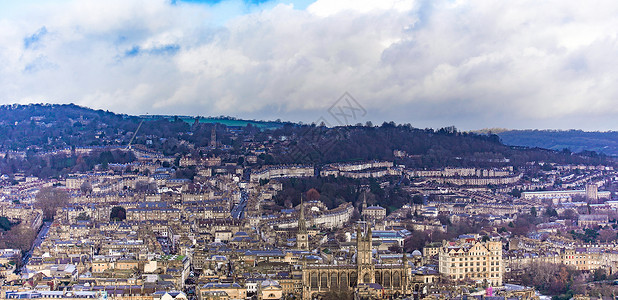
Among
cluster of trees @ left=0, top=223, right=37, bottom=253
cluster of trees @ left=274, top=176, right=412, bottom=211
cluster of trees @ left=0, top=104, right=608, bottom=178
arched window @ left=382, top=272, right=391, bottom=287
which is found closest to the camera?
arched window @ left=382, top=272, right=391, bottom=287

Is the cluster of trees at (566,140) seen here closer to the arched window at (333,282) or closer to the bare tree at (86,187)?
the bare tree at (86,187)

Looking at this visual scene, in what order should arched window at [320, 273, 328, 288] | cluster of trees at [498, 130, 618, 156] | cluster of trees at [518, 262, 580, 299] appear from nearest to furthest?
arched window at [320, 273, 328, 288] → cluster of trees at [518, 262, 580, 299] → cluster of trees at [498, 130, 618, 156]

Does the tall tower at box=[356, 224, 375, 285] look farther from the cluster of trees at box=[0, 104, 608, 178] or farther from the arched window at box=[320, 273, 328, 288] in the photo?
the cluster of trees at box=[0, 104, 608, 178]

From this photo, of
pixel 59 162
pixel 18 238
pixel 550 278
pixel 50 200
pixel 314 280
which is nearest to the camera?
pixel 314 280

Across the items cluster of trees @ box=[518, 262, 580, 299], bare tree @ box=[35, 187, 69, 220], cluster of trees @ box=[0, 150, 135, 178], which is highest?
cluster of trees @ box=[0, 150, 135, 178]

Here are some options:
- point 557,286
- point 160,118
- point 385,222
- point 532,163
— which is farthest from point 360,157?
point 557,286

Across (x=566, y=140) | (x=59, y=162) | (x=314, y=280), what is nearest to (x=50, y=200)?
(x=59, y=162)

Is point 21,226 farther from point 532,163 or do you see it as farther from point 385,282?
point 532,163

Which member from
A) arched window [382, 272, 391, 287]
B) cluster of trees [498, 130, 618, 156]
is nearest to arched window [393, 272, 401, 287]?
arched window [382, 272, 391, 287]

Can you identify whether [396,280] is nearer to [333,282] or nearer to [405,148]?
[333,282]
